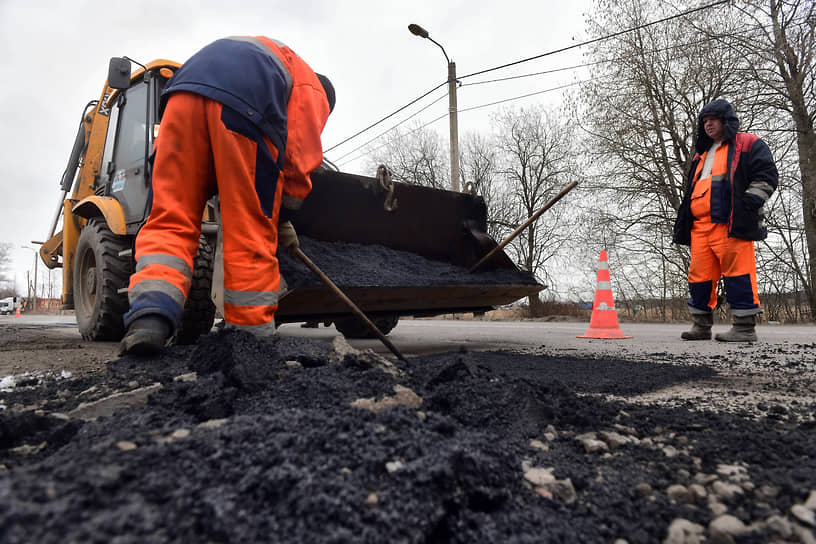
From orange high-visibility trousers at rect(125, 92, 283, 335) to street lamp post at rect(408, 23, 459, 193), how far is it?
1011 cm

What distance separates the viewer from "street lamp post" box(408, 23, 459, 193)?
12.3 meters

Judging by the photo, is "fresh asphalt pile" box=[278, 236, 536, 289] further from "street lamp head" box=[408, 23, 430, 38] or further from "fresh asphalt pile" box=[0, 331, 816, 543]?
"street lamp head" box=[408, 23, 430, 38]

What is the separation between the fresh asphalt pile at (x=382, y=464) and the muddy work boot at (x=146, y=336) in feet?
0.77

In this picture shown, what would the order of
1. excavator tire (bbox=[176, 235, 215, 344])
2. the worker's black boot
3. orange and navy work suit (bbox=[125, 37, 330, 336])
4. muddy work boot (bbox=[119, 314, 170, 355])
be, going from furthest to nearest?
1. the worker's black boot
2. excavator tire (bbox=[176, 235, 215, 344])
3. orange and navy work suit (bbox=[125, 37, 330, 336])
4. muddy work boot (bbox=[119, 314, 170, 355])

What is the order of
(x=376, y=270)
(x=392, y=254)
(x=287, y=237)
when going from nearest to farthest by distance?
(x=287, y=237) < (x=376, y=270) < (x=392, y=254)

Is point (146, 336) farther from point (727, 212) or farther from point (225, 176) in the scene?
point (727, 212)

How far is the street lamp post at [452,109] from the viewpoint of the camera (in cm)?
1228

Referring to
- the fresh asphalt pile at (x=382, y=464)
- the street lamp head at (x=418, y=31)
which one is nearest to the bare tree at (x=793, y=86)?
the street lamp head at (x=418, y=31)

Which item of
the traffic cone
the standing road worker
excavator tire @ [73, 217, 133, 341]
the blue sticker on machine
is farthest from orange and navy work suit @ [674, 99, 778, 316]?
the blue sticker on machine

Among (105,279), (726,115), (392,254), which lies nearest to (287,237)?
(392,254)

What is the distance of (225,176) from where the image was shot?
2.27 m

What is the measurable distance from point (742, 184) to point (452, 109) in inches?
374

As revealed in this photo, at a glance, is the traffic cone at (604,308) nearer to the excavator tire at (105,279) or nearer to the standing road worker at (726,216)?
the standing road worker at (726,216)

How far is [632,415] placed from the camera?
157 centimetres
